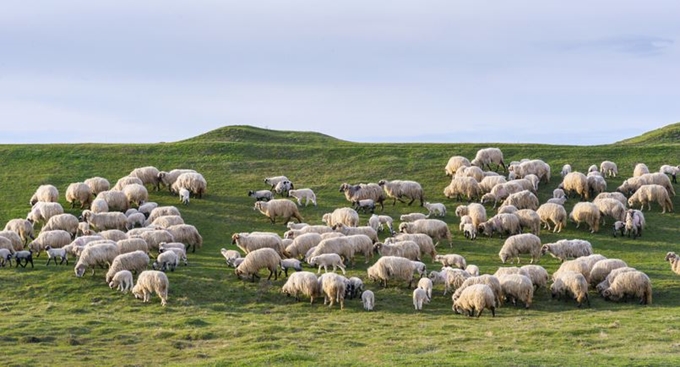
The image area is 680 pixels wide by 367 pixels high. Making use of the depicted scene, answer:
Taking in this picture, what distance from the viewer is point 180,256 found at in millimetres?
31578

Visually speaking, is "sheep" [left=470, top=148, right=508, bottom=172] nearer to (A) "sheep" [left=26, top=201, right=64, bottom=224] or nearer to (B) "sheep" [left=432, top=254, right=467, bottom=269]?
(B) "sheep" [left=432, top=254, right=467, bottom=269]

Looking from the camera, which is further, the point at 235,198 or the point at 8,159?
the point at 8,159

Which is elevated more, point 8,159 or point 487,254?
point 8,159

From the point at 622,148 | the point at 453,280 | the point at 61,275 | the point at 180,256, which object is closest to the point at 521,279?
the point at 453,280

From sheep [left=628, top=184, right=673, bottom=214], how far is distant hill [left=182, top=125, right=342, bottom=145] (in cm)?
2593

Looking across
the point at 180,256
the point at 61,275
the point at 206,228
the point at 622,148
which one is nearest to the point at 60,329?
the point at 61,275

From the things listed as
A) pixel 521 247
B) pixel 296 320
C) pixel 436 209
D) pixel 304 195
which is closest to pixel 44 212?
pixel 304 195

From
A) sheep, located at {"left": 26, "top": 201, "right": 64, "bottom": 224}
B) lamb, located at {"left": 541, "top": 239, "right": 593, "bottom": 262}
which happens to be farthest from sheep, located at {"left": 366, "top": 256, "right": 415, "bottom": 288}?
sheep, located at {"left": 26, "top": 201, "right": 64, "bottom": 224}

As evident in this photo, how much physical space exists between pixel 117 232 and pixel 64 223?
13.4 ft

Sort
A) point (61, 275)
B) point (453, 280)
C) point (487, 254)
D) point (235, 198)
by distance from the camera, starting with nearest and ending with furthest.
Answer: point (453, 280) < point (61, 275) < point (487, 254) < point (235, 198)

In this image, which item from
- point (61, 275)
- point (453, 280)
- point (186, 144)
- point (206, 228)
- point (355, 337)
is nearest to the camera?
point (355, 337)

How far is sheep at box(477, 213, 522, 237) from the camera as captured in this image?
36344 mm

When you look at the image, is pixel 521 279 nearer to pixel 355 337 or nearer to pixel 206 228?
pixel 355 337

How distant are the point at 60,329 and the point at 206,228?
15669 millimetres
